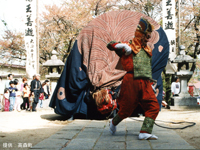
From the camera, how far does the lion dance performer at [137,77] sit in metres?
3.89

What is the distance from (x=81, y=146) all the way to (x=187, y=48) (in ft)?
48.3

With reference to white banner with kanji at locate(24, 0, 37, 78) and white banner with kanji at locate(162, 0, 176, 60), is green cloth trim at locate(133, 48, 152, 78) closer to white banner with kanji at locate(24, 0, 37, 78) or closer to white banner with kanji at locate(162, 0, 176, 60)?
white banner with kanji at locate(162, 0, 176, 60)

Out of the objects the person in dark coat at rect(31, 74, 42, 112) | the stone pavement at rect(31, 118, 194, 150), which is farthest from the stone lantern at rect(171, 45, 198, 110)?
the stone pavement at rect(31, 118, 194, 150)

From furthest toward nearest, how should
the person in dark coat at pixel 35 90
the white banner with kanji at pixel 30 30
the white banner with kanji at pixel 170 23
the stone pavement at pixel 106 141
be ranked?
the white banner with kanji at pixel 30 30, the white banner with kanji at pixel 170 23, the person in dark coat at pixel 35 90, the stone pavement at pixel 106 141

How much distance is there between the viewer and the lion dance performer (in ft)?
12.8

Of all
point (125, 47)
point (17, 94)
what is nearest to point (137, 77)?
point (125, 47)

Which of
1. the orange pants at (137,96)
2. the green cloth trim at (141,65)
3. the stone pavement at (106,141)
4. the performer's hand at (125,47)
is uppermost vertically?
the performer's hand at (125,47)

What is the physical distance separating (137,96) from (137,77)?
Answer: 303 millimetres

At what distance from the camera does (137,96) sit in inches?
156

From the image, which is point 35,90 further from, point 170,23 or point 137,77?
point 170,23

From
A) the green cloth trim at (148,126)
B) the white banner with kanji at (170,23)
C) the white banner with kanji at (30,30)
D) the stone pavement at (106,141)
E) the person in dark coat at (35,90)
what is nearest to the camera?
the stone pavement at (106,141)

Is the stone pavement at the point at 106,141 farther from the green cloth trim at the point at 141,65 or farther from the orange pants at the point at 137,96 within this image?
the green cloth trim at the point at 141,65

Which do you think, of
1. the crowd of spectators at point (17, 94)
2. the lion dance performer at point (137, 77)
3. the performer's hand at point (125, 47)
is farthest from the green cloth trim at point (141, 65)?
the crowd of spectators at point (17, 94)

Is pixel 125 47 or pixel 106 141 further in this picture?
pixel 125 47
